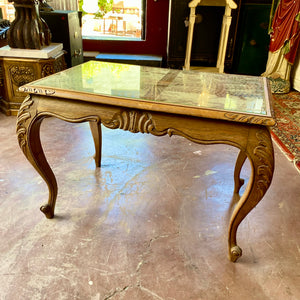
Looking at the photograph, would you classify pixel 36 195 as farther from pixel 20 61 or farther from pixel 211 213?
pixel 20 61

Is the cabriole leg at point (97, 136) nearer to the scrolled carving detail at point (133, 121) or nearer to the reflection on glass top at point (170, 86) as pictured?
the reflection on glass top at point (170, 86)

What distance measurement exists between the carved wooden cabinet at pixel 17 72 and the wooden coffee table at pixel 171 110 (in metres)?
1.61

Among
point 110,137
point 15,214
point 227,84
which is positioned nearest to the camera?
point 227,84

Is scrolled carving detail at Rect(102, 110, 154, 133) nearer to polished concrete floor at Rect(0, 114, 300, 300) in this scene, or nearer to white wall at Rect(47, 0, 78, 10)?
polished concrete floor at Rect(0, 114, 300, 300)

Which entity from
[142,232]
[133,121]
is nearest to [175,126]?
[133,121]

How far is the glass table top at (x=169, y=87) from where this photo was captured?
126 centimetres

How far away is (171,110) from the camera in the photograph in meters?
1.20

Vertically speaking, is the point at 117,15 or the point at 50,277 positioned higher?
the point at 117,15

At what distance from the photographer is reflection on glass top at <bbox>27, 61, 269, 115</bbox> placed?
1266 mm

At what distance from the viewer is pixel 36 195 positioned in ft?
6.20

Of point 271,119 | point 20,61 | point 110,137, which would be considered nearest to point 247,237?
point 271,119

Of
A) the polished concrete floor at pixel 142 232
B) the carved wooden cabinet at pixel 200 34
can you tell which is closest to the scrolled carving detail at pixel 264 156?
the polished concrete floor at pixel 142 232

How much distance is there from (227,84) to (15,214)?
4.69ft

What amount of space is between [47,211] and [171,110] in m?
0.98
